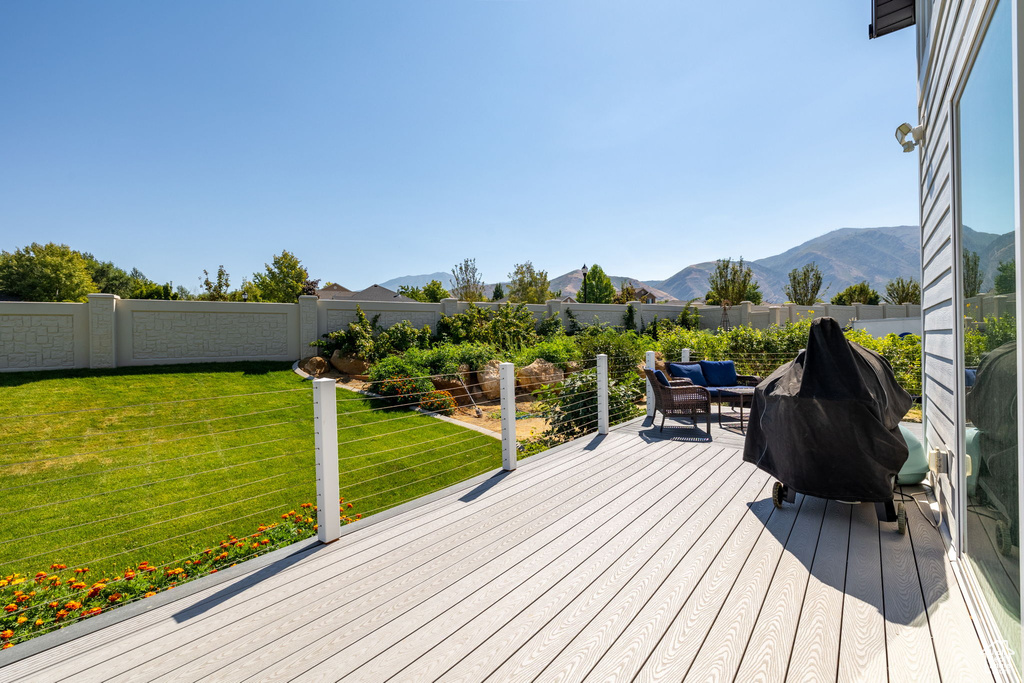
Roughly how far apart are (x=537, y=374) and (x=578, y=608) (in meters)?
8.75

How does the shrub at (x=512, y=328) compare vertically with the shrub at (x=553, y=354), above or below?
above

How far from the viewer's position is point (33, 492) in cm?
566

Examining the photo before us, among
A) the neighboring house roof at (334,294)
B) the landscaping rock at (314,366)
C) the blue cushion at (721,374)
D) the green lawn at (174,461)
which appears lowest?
the green lawn at (174,461)

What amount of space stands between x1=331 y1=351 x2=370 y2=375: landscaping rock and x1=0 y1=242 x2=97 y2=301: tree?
87.0 ft

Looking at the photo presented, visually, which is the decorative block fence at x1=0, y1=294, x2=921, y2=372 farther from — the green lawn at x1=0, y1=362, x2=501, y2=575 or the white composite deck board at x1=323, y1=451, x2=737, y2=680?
the white composite deck board at x1=323, y1=451, x2=737, y2=680

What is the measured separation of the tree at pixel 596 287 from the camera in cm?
2436

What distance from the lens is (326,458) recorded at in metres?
2.65

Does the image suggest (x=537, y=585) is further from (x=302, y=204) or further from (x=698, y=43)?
(x=302, y=204)

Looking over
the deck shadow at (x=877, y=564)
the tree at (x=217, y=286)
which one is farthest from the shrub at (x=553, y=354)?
the tree at (x=217, y=286)

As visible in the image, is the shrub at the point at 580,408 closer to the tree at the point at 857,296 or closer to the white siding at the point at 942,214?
the white siding at the point at 942,214

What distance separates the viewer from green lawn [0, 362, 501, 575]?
4.59 metres

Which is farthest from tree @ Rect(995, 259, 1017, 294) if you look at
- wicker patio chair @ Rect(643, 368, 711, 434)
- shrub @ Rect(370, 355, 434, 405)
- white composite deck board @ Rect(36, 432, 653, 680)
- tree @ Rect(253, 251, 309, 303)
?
tree @ Rect(253, 251, 309, 303)

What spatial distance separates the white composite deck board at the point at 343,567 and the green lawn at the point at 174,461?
2.70ft

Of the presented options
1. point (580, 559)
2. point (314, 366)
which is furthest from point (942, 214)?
point (314, 366)
